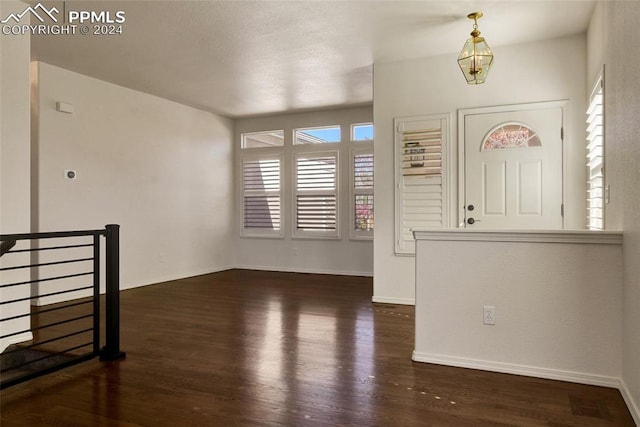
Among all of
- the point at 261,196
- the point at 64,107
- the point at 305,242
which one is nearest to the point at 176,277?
the point at 261,196

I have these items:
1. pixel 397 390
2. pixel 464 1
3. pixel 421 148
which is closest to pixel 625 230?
pixel 397 390

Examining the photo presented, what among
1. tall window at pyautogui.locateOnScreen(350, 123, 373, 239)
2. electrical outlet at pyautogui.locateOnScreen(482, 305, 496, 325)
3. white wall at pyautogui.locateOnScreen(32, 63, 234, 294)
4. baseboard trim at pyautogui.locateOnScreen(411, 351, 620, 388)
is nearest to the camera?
baseboard trim at pyautogui.locateOnScreen(411, 351, 620, 388)

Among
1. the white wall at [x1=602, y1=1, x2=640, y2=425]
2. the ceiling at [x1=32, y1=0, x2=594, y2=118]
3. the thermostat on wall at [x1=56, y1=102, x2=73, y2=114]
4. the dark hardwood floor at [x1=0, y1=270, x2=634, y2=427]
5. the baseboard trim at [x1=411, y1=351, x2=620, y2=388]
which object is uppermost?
the ceiling at [x1=32, y1=0, x2=594, y2=118]

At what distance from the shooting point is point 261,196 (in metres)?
7.75

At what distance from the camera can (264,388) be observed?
2.53m

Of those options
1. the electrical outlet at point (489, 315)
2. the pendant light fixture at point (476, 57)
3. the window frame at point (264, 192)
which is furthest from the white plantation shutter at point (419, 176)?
the window frame at point (264, 192)

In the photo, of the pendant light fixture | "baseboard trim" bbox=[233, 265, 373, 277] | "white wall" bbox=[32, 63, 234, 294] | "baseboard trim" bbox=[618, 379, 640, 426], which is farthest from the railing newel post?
"baseboard trim" bbox=[233, 265, 373, 277]

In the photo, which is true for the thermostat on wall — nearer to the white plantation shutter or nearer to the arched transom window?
the white plantation shutter

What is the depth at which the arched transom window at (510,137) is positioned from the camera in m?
4.28

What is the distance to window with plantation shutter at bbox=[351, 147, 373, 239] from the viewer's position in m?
6.93

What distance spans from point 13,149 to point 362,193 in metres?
4.80

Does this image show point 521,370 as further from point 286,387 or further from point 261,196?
point 261,196

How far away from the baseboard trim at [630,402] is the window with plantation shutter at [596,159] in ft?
4.14

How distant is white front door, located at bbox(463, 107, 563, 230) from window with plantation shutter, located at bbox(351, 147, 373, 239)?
8.23 feet
